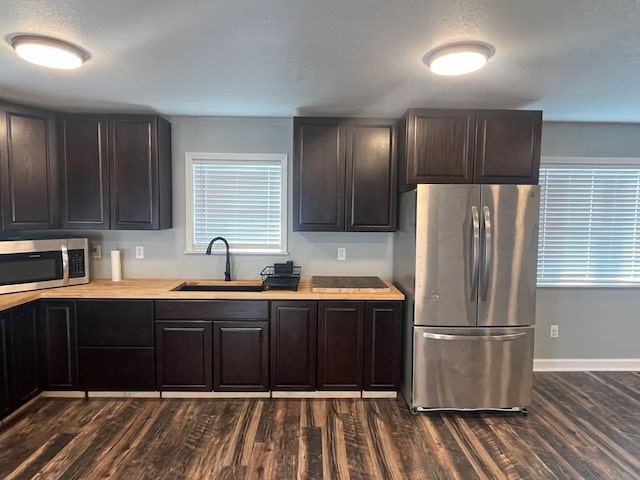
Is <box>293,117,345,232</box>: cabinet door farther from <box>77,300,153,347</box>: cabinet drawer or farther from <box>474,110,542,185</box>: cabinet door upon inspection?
<box>77,300,153,347</box>: cabinet drawer

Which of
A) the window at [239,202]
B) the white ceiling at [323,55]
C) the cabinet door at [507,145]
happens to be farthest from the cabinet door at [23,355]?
the cabinet door at [507,145]

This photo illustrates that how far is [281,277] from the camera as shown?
10.2ft

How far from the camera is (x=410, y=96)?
102 inches

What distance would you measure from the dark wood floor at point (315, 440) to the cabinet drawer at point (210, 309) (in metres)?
0.68

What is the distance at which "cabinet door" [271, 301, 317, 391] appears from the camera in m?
2.84

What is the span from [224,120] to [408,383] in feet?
8.95

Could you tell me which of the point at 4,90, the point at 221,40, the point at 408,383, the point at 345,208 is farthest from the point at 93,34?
the point at 408,383

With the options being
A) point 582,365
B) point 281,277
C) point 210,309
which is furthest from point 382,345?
point 582,365

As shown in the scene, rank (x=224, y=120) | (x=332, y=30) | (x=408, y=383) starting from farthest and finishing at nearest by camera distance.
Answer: (x=224, y=120)
(x=408, y=383)
(x=332, y=30)

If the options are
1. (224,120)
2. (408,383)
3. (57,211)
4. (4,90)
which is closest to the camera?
(4,90)

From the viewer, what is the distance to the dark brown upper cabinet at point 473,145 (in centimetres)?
277

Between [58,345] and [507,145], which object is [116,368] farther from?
[507,145]

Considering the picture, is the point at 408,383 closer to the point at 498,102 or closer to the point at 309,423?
the point at 309,423

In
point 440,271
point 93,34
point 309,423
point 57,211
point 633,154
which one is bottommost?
point 309,423
